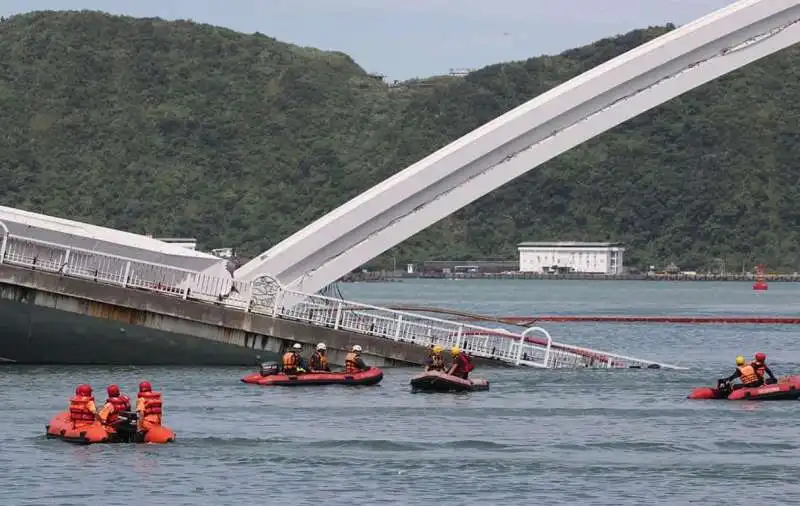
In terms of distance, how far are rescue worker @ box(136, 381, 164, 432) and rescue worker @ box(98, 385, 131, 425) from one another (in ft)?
1.24

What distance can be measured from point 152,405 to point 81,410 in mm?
2275

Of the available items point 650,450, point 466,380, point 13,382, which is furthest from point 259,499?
point 13,382

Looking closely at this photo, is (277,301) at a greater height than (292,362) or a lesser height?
greater

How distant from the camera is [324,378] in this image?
65.9 metres

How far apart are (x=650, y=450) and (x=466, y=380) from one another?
550 inches

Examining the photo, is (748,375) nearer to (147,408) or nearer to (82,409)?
(147,408)

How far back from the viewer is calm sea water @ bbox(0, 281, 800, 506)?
44656mm

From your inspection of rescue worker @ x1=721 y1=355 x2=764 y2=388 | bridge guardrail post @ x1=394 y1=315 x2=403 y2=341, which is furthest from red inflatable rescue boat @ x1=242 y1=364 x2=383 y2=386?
rescue worker @ x1=721 y1=355 x2=764 y2=388

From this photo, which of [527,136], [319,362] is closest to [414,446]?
[319,362]

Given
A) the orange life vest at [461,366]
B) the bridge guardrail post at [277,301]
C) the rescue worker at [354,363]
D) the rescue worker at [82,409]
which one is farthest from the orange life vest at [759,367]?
the rescue worker at [82,409]

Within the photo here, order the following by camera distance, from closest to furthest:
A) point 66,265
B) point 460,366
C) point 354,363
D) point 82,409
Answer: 1. point 82,409
2. point 460,366
3. point 354,363
4. point 66,265

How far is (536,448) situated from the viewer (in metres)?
52.2

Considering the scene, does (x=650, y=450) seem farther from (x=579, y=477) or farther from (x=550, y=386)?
(x=550, y=386)

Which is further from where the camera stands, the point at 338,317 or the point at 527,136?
the point at 527,136
